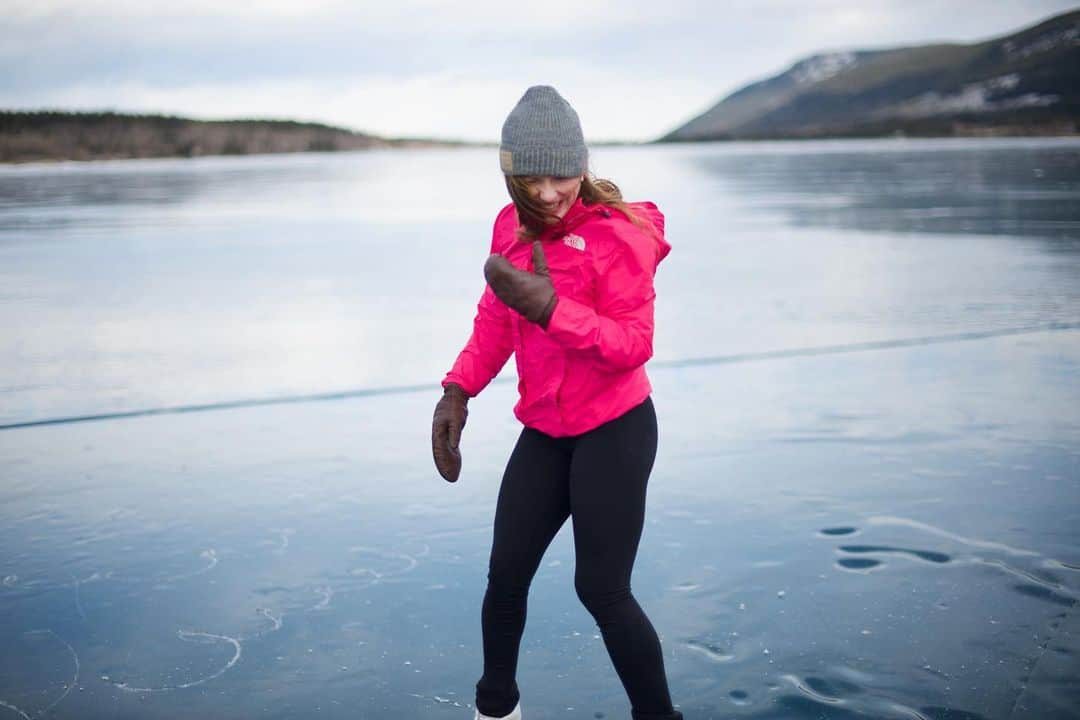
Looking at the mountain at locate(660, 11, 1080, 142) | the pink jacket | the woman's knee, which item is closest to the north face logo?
the pink jacket

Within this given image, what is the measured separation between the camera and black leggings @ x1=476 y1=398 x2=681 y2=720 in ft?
7.69

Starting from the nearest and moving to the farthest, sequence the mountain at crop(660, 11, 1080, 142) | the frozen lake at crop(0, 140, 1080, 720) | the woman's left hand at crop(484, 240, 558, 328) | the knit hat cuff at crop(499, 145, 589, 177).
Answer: the woman's left hand at crop(484, 240, 558, 328)
the knit hat cuff at crop(499, 145, 589, 177)
the frozen lake at crop(0, 140, 1080, 720)
the mountain at crop(660, 11, 1080, 142)

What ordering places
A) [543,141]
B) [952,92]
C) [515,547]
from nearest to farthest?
[543,141]
[515,547]
[952,92]

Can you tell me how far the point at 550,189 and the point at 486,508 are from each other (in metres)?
1.91

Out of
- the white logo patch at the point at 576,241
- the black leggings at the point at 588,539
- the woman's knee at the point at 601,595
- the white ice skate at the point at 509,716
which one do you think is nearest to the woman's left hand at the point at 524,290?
the white logo patch at the point at 576,241

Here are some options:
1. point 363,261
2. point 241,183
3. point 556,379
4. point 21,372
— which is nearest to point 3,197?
point 241,183

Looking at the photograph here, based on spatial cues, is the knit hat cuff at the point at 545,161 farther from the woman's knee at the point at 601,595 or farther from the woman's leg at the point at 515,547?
the woman's knee at the point at 601,595

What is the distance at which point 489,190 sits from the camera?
25.2 m

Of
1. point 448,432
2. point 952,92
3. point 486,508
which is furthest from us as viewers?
point 952,92

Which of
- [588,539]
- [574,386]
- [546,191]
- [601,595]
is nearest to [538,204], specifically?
[546,191]

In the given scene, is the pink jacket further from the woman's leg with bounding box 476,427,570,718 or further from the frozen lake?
the frozen lake

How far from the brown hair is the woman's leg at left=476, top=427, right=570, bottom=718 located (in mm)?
494

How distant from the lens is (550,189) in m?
2.33

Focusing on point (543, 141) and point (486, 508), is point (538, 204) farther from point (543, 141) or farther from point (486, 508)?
point (486, 508)
